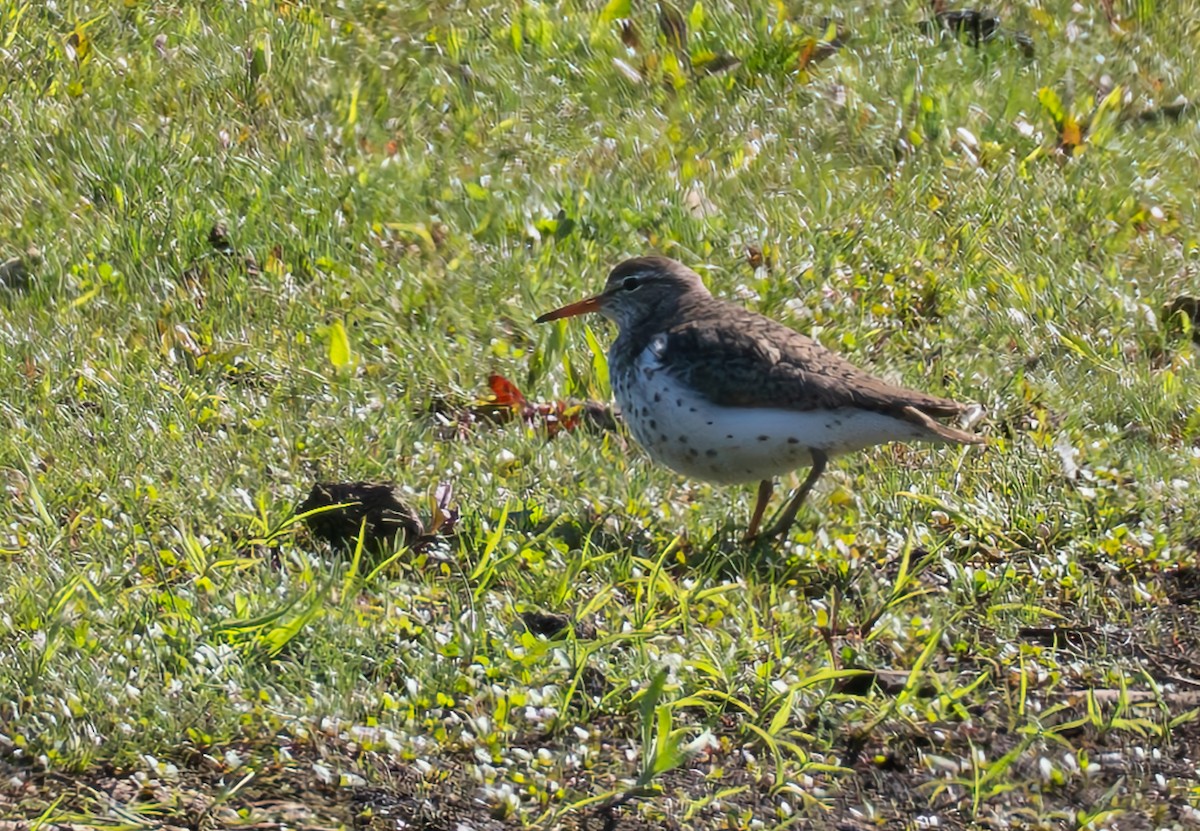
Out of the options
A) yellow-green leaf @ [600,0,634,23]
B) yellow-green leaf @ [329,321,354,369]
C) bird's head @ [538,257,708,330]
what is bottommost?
yellow-green leaf @ [329,321,354,369]

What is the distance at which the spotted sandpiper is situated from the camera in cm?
614

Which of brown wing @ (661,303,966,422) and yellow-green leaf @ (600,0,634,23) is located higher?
yellow-green leaf @ (600,0,634,23)

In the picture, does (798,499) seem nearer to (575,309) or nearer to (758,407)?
(758,407)

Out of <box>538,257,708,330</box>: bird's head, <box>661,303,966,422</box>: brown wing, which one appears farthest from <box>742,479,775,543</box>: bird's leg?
<box>538,257,708,330</box>: bird's head

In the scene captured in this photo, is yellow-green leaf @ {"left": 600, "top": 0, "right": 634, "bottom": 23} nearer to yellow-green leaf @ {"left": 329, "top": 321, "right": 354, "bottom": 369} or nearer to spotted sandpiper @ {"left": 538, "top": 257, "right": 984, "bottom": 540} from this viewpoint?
yellow-green leaf @ {"left": 329, "top": 321, "right": 354, "bottom": 369}

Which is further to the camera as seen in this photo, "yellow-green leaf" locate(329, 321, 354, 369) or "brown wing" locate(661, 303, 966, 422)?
"yellow-green leaf" locate(329, 321, 354, 369)

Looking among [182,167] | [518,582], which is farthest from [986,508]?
[182,167]

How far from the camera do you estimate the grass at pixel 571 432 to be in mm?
4891

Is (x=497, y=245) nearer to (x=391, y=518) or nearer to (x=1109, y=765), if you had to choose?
(x=391, y=518)

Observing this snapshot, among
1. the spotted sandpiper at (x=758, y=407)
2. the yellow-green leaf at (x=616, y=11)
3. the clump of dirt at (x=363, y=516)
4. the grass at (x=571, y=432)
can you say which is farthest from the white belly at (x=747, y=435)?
the yellow-green leaf at (x=616, y=11)

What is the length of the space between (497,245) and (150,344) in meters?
1.76

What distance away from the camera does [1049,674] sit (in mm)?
5543

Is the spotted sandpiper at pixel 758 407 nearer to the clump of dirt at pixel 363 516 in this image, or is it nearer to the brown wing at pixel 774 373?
the brown wing at pixel 774 373

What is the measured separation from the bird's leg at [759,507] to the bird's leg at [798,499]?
0.19 feet
